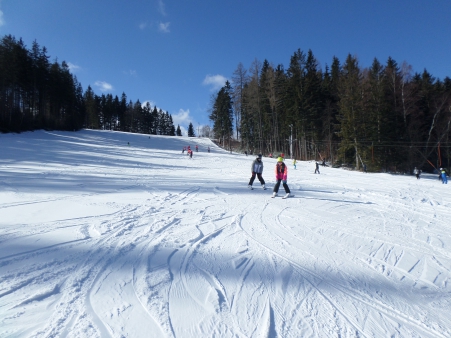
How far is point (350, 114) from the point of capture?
2481 cm

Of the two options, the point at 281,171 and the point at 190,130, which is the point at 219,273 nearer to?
the point at 281,171

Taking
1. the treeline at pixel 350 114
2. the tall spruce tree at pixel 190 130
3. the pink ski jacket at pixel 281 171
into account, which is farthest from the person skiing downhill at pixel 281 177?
the tall spruce tree at pixel 190 130

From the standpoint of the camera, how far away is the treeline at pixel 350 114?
24.3 metres

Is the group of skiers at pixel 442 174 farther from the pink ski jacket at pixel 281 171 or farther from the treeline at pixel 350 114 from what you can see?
the pink ski jacket at pixel 281 171

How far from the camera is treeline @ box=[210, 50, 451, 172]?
24.3 m

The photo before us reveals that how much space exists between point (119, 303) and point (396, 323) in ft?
9.91

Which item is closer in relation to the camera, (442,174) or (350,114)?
(442,174)

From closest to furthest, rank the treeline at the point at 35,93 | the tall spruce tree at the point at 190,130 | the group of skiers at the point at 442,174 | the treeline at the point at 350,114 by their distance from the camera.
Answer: the group of skiers at the point at 442,174
the treeline at the point at 350,114
the treeline at the point at 35,93
the tall spruce tree at the point at 190,130

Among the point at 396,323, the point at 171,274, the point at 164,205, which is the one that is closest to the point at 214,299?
the point at 171,274

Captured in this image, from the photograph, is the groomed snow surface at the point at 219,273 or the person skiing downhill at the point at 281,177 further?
the person skiing downhill at the point at 281,177

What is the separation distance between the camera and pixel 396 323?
2.24m

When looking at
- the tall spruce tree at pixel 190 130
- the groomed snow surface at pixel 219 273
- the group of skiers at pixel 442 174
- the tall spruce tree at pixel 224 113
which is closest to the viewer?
the groomed snow surface at pixel 219 273

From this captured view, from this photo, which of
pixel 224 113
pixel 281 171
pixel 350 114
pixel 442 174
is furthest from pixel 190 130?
pixel 281 171

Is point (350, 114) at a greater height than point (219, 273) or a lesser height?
greater
